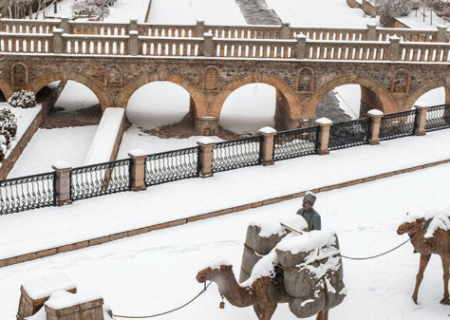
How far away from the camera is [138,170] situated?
16.2 m

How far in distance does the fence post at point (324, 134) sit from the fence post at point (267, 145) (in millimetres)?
1346

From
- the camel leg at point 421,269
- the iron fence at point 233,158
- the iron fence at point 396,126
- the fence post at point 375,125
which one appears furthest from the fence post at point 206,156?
the camel leg at point 421,269

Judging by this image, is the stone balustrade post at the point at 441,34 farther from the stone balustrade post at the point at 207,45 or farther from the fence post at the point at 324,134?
the fence post at the point at 324,134

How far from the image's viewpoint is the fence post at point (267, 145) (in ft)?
58.0

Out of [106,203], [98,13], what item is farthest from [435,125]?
[98,13]

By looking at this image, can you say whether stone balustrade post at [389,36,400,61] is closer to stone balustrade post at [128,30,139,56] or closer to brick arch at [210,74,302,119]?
brick arch at [210,74,302,119]

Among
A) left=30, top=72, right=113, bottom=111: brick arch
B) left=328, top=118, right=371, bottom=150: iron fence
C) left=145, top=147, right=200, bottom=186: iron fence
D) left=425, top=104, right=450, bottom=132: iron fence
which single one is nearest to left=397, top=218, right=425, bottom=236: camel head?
left=145, top=147, right=200, bottom=186: iron fence

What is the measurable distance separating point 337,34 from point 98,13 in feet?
47.4

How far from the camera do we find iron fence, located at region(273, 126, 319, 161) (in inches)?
717

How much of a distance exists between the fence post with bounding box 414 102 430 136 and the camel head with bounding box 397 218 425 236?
9.43 meters

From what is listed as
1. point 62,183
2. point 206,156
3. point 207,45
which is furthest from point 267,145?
point 207,45

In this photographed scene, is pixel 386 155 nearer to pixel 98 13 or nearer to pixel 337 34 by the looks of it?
pixel 337 34

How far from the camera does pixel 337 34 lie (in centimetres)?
2733

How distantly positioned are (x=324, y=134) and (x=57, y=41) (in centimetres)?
1030
